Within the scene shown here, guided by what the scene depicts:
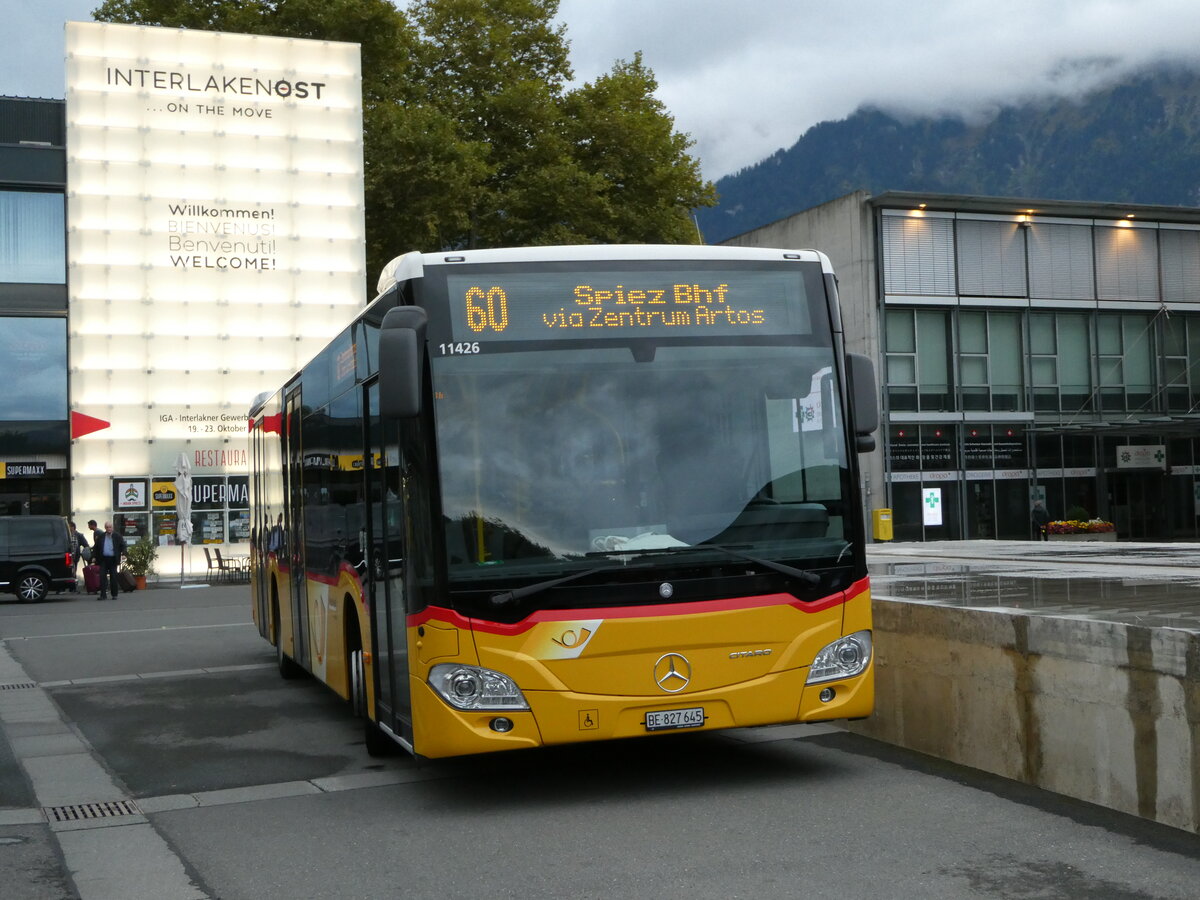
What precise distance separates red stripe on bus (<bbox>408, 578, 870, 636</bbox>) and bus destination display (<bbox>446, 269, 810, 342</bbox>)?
1.46 meters

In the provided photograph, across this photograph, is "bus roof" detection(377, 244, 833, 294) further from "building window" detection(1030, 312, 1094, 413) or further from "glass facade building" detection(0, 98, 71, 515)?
"building window" detection(1030, 312, 1094, 413)

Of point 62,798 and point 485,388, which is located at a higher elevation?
point 485,388

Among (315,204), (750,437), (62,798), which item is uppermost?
(315,204)

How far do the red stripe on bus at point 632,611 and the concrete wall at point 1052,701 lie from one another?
3.33ft

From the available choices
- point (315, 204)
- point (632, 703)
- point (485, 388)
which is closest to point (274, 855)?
point (632, 703)

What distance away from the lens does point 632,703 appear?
7633 mm

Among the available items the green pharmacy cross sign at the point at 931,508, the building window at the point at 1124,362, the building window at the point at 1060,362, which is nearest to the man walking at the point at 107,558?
the green pharmacy cross sign at the point at 931,508

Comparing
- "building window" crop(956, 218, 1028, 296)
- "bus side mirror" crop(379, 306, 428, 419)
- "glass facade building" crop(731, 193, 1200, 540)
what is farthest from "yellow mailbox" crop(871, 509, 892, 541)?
"bus side mirror" crop(379, 306, 428, 419)

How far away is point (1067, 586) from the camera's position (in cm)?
1071

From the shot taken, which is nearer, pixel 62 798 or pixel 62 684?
pixel 62 798

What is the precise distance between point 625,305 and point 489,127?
127 ft

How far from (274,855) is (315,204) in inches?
1396

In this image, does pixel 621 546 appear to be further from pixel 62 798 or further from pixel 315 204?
pixel 315 204

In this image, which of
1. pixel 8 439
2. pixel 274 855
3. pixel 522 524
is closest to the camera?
pixel 274 855
